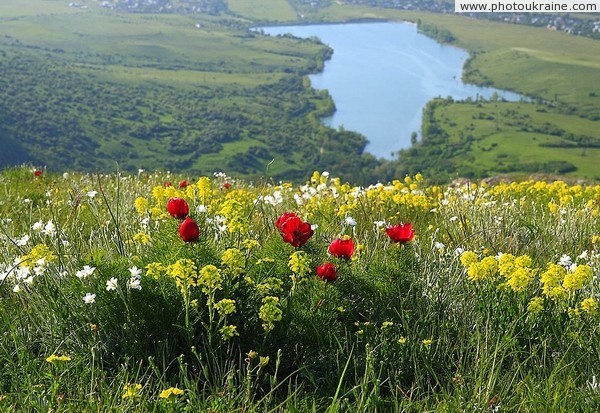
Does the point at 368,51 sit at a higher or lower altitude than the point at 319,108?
higher

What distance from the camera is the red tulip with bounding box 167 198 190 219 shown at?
10.3ft

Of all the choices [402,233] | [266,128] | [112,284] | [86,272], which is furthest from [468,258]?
[266,128]

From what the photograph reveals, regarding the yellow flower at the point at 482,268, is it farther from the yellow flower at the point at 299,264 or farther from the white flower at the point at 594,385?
the yellow flower at the point at 299,264

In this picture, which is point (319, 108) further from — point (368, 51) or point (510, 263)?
point (510, 263)

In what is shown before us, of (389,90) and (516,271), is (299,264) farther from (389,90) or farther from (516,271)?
(389,90)

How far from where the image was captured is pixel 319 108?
554 feet

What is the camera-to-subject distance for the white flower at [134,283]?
2.79 meters

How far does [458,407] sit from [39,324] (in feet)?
6.43

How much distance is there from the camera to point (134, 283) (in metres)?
2.79

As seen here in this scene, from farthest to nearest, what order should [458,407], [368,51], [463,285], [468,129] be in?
1. [368,51]
2. [468,129]
3. [463,285]
4. [458,407]

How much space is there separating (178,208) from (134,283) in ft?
A: 1.66

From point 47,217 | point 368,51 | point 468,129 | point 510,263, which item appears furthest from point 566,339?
point 368,51

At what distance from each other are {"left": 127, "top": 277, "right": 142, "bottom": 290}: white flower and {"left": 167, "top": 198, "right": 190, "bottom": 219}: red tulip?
43 cm

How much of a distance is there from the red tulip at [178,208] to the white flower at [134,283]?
43 centimetres
